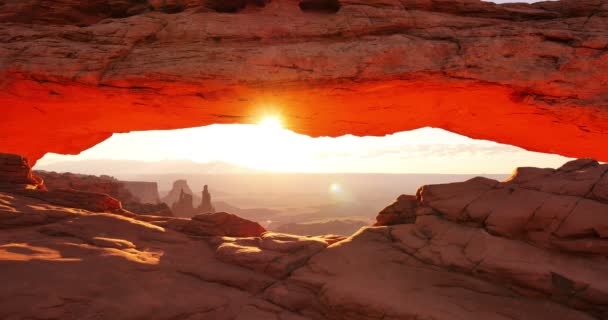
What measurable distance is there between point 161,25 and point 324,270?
9926mm

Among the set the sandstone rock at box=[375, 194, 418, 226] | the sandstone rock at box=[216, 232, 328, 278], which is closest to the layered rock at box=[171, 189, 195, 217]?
the sandstone rock at box=[216, 232, 328, 278]

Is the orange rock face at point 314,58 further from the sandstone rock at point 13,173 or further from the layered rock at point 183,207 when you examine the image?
the layered rock at point 183,207

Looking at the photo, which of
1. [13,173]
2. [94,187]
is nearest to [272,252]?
[13,173]

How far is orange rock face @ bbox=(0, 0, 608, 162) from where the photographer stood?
1116cm

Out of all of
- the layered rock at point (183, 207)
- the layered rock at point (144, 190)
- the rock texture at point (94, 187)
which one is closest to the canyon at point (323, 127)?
the rock texture at point (94, 187)

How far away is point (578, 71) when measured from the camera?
11141mm

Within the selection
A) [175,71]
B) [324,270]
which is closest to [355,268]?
[324,270]

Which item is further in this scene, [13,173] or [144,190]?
[144,190]

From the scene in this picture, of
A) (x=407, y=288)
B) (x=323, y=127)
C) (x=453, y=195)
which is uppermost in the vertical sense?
(x=323, y=127)

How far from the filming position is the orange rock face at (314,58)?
11.2 m

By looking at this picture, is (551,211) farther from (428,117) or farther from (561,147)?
(561,147)

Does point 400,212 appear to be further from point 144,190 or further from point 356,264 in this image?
point 144,190

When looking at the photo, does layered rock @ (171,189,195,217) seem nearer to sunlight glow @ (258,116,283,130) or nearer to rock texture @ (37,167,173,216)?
rock texture @ (37,167,173,216)

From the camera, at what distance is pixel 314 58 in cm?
1136
